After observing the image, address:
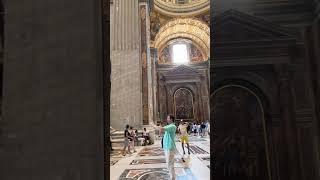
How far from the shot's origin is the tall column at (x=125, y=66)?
11.7 meters

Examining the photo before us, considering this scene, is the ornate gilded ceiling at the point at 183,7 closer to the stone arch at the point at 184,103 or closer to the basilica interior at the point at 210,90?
the stone arch at the point at 184,103

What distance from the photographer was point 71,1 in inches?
47.7

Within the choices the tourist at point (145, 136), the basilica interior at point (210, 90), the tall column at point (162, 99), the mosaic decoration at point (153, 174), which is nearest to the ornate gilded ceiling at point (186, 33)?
the tall column at point (162, 99)

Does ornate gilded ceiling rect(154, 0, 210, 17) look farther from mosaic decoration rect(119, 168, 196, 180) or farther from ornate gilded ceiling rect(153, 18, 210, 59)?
mosaic decoration rect(119, 168, 196, 180)

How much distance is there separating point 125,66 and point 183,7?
43.2 ft

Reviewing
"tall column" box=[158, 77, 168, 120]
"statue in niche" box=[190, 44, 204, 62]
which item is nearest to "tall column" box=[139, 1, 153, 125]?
"tall column" box=[158, 77, 168, 120]

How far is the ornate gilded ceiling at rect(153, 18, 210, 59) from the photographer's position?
2427 centimetres

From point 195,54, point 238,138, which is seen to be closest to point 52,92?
point 238,138

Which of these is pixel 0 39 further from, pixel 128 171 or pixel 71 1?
pixel 128 171

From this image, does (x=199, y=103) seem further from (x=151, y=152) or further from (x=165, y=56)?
(x=151, y=152)

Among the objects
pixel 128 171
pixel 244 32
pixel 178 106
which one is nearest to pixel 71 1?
pixel 244 32

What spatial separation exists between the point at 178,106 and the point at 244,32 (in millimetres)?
27604

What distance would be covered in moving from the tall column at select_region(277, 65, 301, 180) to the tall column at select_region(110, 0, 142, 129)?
1050 cm

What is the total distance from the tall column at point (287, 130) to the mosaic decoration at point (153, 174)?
3625 mm
